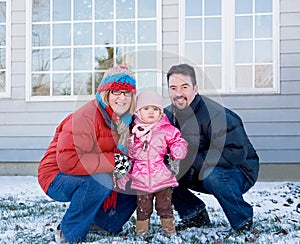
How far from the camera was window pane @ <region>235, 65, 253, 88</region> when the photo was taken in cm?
645

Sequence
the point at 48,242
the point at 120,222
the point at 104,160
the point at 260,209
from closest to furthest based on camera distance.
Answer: the point at 104,160 → the point at 48,242 → the point at 120,222 → the point at 260,209

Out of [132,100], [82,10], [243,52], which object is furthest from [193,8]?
[132,100]

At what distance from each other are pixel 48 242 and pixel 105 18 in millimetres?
4295

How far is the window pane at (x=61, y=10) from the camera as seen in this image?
6891 millimetres

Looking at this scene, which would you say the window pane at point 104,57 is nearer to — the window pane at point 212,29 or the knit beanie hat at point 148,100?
the window pane at point 212,29

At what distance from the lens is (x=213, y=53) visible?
650 cm

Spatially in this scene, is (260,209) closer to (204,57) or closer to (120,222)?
(120,222)

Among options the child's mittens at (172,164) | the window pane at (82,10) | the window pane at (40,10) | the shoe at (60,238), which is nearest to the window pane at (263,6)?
the window pane at (82,10)

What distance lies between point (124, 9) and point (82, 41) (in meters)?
0.76

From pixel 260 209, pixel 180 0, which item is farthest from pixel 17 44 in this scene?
pixel 260 209

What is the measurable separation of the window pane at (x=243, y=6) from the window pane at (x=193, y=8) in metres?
0.51

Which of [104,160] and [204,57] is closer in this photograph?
[104,160]

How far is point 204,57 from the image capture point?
21.4 feet

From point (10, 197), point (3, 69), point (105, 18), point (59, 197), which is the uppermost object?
point (105, 18)
